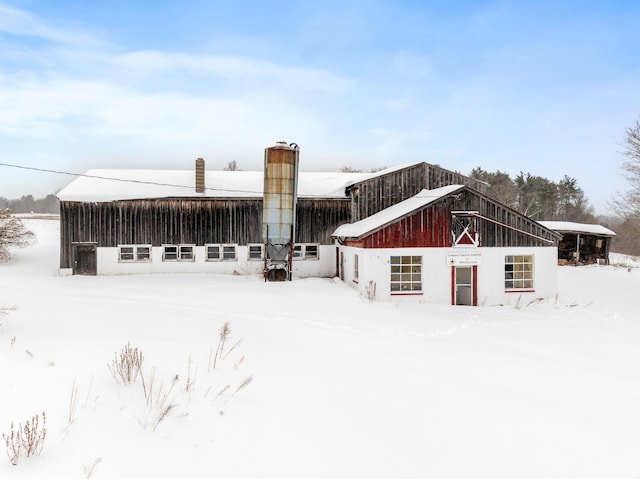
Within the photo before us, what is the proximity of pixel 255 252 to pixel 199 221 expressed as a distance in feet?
11.5

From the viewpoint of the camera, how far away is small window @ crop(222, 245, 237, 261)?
22609mm

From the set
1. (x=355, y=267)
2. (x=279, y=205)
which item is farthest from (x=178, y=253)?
(x=355, y=267)

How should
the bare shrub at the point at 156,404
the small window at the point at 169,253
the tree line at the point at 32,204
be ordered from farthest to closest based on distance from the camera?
the tree line at the point at 32,204, the small window at the point at 169,253, the bare shrub at the point at 156,404

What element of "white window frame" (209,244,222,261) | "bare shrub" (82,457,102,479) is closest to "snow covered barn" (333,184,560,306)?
"white window frame" (209,244,222,261)

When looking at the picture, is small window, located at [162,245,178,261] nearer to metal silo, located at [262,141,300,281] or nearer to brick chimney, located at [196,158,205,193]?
brick chimney, located at [196,158,205,193]

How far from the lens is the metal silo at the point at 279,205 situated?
68.6 feet

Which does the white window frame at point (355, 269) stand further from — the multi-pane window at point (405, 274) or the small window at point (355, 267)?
the multi-pane window at point (405, 274)

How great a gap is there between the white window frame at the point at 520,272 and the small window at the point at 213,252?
1484cm

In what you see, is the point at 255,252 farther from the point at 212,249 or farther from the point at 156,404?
the point at 156,404

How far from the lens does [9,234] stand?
26094 millimetres

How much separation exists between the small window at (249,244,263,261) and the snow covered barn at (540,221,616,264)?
2415 centimetres

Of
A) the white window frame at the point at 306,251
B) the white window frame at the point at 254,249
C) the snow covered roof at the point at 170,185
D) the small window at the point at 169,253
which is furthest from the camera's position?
the white window frame at the point at 306,251

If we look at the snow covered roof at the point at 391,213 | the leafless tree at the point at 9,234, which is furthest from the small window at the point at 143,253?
the snow covered roof at the point at 391,213

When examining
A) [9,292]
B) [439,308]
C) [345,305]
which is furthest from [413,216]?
[9,292]
